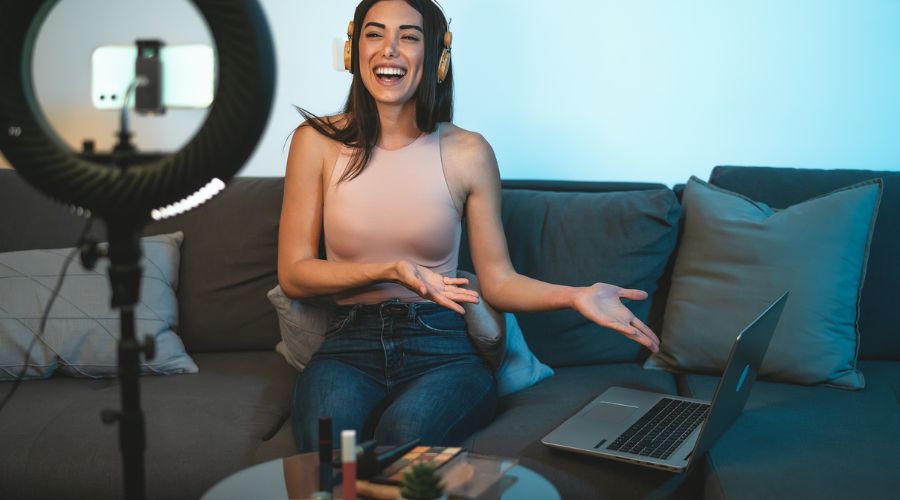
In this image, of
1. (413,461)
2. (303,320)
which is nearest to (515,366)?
(303,320)

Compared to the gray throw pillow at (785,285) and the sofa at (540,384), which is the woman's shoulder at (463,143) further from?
the gray throw pillow at (785,285)

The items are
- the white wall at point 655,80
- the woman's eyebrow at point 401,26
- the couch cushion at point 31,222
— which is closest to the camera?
the woman's eyebrow at point 401,26

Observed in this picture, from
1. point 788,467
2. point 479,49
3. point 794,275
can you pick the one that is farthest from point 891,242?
point 479,49

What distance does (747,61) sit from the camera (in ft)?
8.07

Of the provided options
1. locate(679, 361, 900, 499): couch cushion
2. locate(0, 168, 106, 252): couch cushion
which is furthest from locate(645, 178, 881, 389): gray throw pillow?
locate(0, 168, 106, 252): couch cushion

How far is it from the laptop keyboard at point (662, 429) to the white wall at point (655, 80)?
3.03 feet

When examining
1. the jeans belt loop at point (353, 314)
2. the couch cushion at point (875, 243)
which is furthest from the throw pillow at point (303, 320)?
the couch cushion at point (875, 243)

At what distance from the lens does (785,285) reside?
6.54 feet

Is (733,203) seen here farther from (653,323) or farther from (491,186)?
(491,186)

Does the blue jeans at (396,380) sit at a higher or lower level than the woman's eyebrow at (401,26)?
lower

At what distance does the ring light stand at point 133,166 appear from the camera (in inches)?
29.7

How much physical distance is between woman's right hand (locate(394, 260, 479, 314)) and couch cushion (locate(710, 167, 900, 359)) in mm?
992

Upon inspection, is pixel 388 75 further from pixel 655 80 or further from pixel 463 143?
pixel 655 80

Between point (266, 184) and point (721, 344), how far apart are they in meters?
1.20
